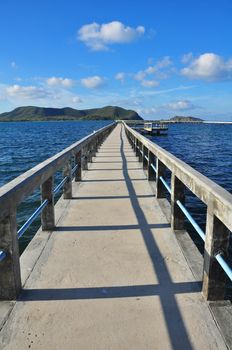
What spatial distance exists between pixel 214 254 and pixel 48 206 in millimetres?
2727

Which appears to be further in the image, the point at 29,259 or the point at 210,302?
the point at 29,259

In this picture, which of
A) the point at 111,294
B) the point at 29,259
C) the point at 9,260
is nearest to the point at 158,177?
the point at 29,259

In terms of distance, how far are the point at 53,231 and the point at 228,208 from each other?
3092 mm

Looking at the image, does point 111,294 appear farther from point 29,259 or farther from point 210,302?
point 29,259

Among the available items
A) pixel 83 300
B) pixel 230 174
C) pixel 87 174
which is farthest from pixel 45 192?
pixel 230 174

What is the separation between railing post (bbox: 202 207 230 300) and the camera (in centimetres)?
311

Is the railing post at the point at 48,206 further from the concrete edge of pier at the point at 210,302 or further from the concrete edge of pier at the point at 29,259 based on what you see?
the concrete edge of pier at the point at 210,302

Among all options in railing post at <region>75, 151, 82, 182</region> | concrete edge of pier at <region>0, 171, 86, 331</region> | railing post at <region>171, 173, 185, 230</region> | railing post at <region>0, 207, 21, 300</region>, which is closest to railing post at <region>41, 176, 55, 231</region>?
concrete edge of pier at <region>0, 171, 86, 331</region>

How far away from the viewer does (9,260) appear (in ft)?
10.5

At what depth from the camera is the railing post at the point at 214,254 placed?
122 inches

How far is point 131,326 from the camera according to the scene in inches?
115

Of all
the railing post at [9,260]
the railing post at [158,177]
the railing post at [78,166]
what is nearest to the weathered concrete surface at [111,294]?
the railing post at [9,260]

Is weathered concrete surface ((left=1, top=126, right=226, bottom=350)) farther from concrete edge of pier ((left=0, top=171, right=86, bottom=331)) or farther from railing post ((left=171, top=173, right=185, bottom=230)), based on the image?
railing post ((left=171, top=173, right=185, bottom=230))

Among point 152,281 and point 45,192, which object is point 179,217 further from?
point 45,192
